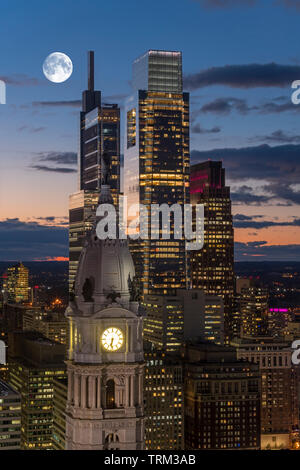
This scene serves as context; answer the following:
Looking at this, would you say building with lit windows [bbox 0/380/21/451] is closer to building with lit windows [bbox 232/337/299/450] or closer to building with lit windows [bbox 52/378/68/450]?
building with lit windows [bbox 52/378/68/450]

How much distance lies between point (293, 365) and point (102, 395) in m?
136

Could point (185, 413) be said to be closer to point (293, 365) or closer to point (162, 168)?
point (293, 365)

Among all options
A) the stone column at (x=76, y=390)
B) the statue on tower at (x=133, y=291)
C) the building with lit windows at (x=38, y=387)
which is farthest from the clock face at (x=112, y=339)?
the building with lit windows at (x=38, y=387)

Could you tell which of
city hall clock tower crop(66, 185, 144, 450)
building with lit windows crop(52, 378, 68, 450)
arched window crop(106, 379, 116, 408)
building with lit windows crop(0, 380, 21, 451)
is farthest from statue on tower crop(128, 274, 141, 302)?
building with lit windows crop(52, 378, 68, 450)

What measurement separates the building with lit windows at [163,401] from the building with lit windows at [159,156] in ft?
143

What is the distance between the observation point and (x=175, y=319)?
16675 cm

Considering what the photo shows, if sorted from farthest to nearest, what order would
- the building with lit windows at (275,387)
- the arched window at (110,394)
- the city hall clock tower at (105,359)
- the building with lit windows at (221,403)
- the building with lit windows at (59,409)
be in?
the building with lit windows at (275,387), the building with lit windows at (221,403), the building with lit windows at (59,409), the arched window at (110,394), the city hall clock tower at (105,359)

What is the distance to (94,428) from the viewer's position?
3066 cm

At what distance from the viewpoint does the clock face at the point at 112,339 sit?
3097 cm

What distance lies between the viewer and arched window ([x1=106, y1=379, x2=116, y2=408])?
31.2 metres

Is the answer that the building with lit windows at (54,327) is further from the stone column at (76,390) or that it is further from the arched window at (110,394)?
the stone column at (76,390)

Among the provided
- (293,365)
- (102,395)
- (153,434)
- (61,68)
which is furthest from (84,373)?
(293,365)

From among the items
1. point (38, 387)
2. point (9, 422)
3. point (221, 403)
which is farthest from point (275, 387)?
point (9, 422)
